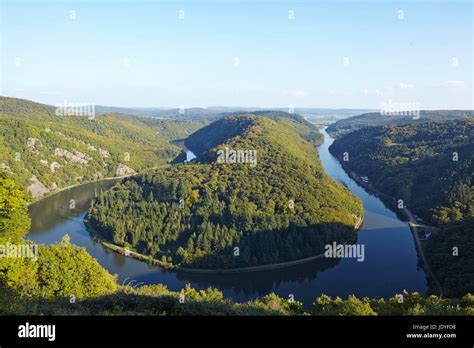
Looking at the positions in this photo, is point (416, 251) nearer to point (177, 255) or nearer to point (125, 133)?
point (177, 255)

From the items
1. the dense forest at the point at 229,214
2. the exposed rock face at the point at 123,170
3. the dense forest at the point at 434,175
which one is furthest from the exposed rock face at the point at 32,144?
the dense forest at the point at 434,175

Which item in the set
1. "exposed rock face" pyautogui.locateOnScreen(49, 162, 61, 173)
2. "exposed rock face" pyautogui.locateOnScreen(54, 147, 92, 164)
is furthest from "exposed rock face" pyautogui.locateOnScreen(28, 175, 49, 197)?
"exposed rock face" pyautogui.locateOnScreen(54, 147, 92, 164)

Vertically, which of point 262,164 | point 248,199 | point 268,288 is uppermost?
point 262,164

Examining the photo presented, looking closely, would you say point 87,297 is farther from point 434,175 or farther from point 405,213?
point 434,175
